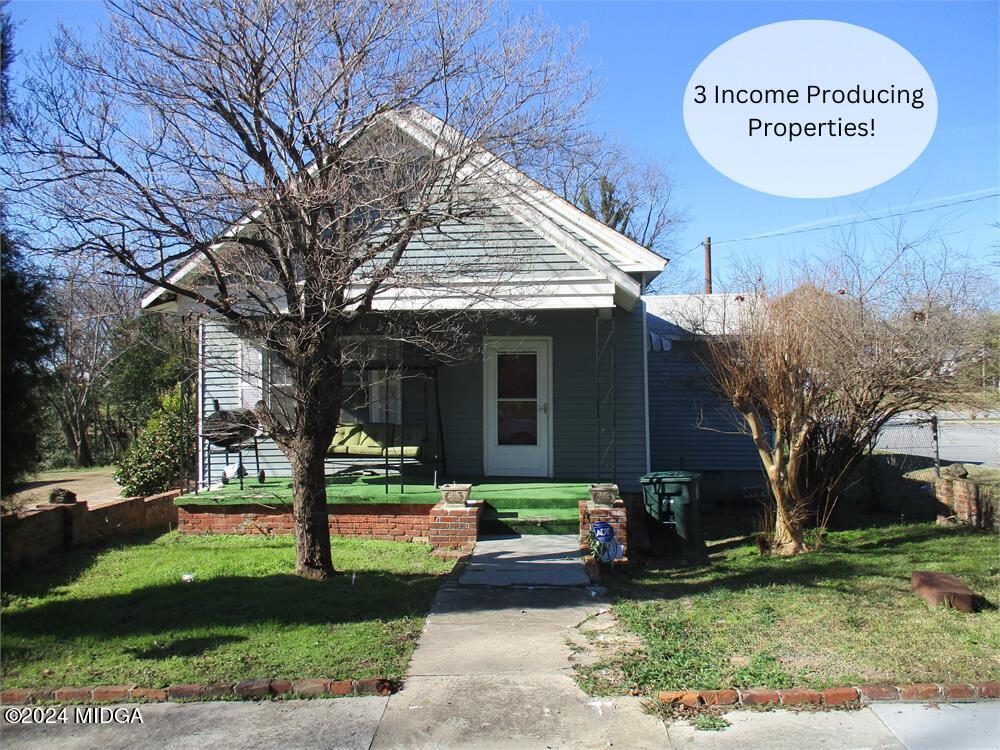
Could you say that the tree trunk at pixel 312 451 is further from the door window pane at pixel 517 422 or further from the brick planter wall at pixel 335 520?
the door window pane at pixel 517 422

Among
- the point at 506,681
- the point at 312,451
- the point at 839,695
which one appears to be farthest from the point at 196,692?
the point at 839,695

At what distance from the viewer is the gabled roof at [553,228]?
762cm

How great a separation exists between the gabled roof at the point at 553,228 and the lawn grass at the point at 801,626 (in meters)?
3.76

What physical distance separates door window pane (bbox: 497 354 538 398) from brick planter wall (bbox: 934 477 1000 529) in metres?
5.79

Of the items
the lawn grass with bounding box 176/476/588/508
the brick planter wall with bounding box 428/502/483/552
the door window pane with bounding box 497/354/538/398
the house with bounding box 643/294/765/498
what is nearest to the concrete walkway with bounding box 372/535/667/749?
the brick planter wall with bounding box 428/502/483/552

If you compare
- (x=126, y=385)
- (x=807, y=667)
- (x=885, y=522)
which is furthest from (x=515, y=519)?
(x=126, y=385)

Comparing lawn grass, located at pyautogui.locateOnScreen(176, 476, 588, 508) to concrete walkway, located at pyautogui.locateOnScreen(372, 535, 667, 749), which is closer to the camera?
concrete walkway, located at pyautogui.locateOnScreen(372, 535, 667, 749)

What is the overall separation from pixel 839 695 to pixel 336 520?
6.58m

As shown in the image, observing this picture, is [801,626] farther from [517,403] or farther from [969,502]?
[517,403]

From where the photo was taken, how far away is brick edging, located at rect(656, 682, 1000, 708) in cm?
468

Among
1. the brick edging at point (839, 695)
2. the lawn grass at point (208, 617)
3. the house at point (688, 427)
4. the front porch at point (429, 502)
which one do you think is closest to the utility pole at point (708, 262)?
the house at point (688, 427)

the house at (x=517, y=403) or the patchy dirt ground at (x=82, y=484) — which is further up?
the house at (x=517, y=403)

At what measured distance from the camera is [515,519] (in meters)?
9.62

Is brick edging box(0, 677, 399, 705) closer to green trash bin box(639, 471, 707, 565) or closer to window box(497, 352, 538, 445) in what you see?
green trash bin box(639, 471, 707, 565)
